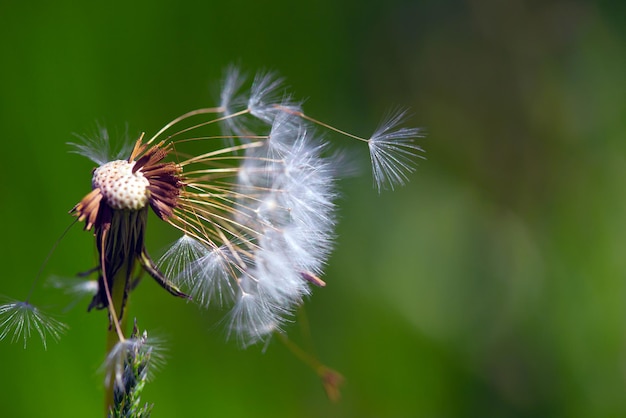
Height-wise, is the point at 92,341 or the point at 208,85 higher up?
the point at 208,85

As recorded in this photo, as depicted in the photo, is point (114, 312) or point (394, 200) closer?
point (114, 312)

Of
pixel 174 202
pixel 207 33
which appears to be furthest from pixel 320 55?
pixel 174 202

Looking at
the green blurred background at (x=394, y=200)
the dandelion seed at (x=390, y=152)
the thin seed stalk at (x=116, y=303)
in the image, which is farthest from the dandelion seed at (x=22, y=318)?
the green blurred background at (x=394, y=200)

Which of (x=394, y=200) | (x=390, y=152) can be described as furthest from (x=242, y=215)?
(x=394, y=200)

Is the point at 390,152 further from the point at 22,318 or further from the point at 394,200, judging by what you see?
the point at 394,200

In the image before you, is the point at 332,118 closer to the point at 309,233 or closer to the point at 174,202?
the point at 309,233

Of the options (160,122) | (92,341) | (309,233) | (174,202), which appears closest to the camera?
(174,202)

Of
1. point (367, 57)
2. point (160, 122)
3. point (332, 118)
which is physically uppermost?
point (367, 57)
